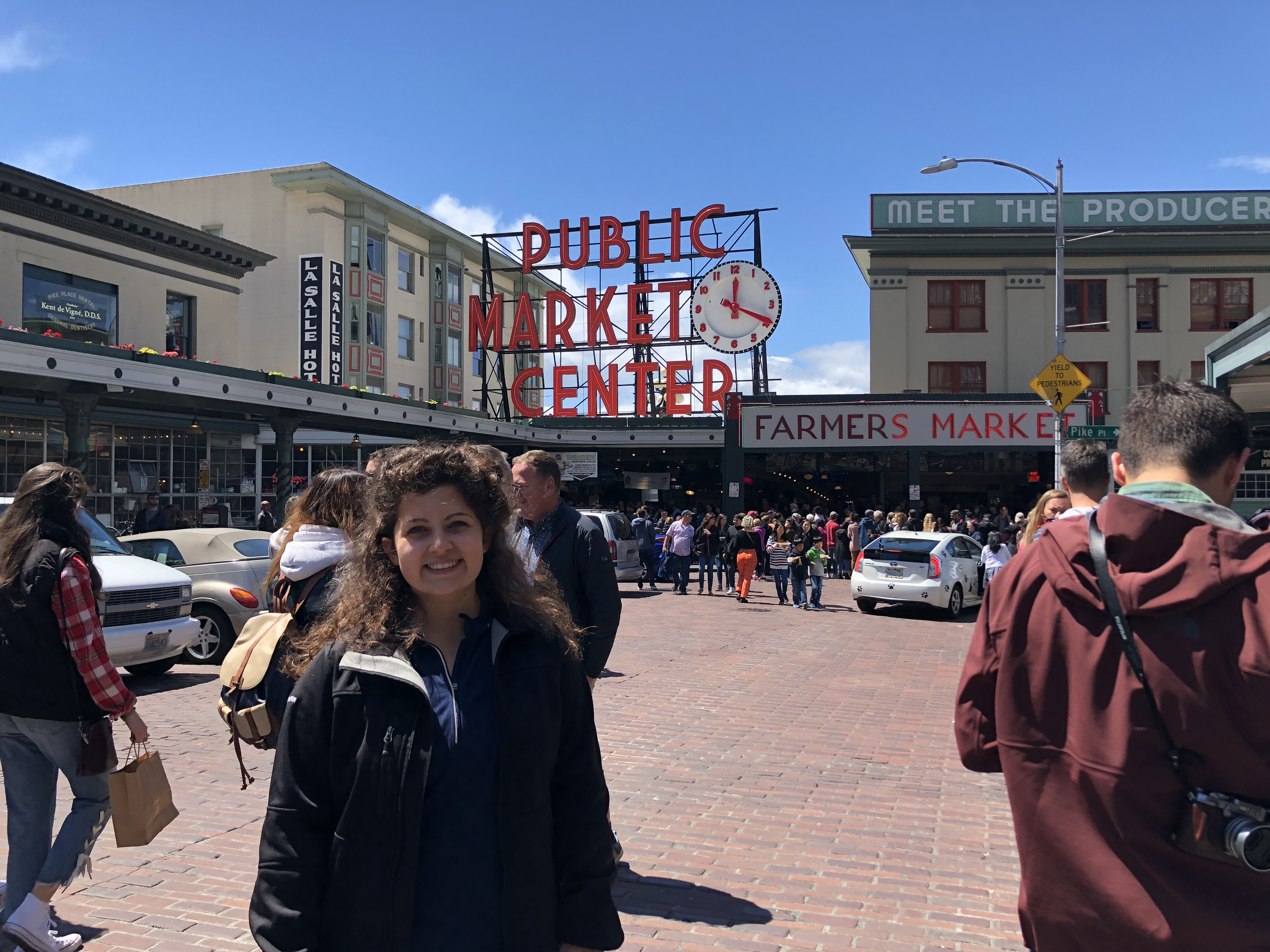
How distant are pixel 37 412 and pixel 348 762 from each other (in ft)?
69.9

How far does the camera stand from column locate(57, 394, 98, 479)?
678 inches

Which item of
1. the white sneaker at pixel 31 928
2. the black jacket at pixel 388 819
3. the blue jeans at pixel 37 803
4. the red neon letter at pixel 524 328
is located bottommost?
the white sneaker at pixel 31 928

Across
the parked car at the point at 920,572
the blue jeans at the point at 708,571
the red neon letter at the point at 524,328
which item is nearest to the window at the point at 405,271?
the red neon letter at the point at 524,328

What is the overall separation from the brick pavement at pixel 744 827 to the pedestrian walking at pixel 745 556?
8335mm

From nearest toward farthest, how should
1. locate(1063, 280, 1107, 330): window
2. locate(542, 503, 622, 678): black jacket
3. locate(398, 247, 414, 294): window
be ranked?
locate(542, 503, 622, 678): black jacket < locate(1063, 280, 1107, 330): window < locate(398, 247, 414, 294): window

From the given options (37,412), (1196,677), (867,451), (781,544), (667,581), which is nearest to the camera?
(1196,677)

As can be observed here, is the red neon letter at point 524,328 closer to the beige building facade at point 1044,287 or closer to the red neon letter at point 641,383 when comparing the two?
the red neon letter at point 641,383

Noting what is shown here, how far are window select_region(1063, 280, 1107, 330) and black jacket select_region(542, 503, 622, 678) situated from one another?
31.8 metres

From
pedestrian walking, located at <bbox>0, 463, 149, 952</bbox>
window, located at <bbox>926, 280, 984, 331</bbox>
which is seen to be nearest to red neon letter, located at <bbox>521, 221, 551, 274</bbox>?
window, located at <bbox>926, 280, 984, 331</bbox>

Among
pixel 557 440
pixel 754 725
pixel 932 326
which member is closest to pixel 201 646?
pixel 754 725

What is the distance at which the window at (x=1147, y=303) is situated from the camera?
3241cm

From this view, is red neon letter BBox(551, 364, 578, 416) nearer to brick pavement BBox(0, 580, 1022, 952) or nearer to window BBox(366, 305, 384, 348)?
window BBox(366, 305, 384, 348)

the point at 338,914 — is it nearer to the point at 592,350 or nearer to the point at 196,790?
the point at 196,790

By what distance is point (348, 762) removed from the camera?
214cm
